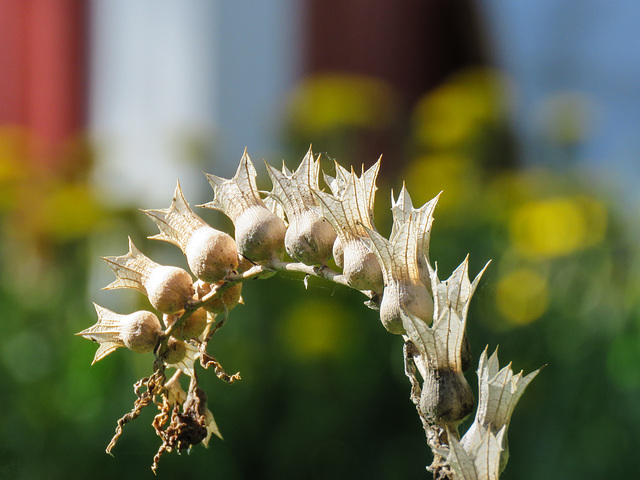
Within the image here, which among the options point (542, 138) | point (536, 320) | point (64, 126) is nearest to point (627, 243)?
point (536, 320)

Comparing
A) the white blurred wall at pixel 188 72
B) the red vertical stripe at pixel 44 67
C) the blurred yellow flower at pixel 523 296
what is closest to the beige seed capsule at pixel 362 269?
the blurred yellow flower at pixel 523 296

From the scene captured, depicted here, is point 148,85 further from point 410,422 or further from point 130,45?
point 410,422

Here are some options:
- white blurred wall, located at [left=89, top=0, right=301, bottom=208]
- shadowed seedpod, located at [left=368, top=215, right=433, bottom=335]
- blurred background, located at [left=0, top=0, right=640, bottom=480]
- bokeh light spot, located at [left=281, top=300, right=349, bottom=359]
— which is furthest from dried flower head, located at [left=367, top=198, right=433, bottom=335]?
white blurred wall, located at [left=89, top=0, right=301, bottom=208]

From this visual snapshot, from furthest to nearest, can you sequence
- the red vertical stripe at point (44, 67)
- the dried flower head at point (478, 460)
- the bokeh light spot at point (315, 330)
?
the red vertical stripe at point (44, 67), the bokeh light spot at point (315, 330), the dried flower head at point (478, 460)

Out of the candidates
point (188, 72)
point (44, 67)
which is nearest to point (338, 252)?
point (188, 72)

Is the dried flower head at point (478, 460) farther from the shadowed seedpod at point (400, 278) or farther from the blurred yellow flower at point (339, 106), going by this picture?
the blurred yellow flower at point (339, 106)

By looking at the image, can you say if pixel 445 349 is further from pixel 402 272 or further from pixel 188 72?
pixel 188 72

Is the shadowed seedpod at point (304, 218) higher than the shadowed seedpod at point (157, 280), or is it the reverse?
the shadowed seedpod at point (304, 218)
